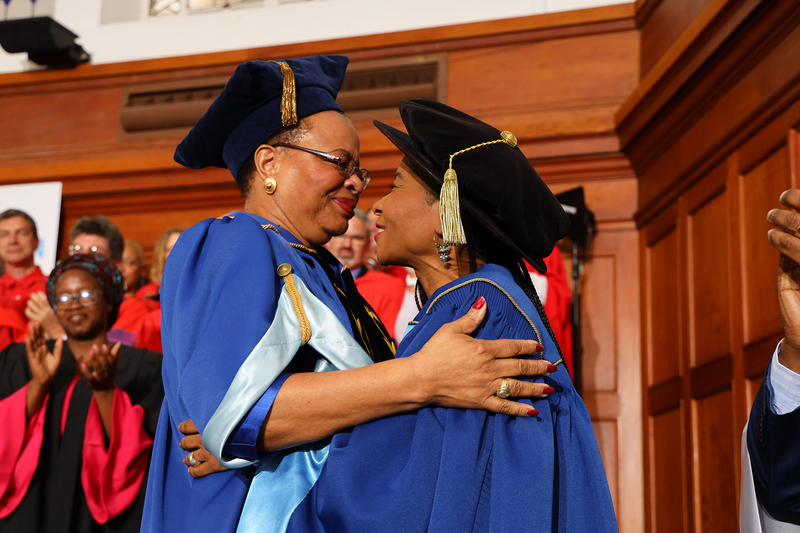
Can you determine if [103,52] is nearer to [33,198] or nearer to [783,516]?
[33,198]

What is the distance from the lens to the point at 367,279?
4.50 m

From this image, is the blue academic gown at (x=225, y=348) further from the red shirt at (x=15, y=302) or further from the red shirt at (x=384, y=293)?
the red shirt at (x=15, y=302)

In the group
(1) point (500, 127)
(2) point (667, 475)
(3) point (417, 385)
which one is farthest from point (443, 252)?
(1) point (500, 127)

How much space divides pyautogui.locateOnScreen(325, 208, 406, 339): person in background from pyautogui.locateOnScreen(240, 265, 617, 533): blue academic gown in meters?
2.31

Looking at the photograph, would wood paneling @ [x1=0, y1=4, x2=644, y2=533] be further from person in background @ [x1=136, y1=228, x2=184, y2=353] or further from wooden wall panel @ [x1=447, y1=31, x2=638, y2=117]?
person in background @ [x1=136, y1=228, x2=184, y2=353]

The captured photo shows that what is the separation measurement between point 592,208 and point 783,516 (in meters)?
3.28

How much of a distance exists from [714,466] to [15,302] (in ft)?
13.2

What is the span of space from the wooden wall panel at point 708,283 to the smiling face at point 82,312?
2.83m

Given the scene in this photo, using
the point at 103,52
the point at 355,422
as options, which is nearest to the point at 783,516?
the point at 355,422

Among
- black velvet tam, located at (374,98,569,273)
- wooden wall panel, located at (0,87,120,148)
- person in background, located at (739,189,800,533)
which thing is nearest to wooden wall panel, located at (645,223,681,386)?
person in background, located at (739,189,800,533)

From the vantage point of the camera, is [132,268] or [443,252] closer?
[443,252]

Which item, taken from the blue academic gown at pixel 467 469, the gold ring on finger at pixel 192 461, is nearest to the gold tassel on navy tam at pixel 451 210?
the blue academic gown at pixel 467 469

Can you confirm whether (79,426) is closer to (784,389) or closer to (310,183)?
(310,183)

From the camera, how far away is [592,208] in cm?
520
